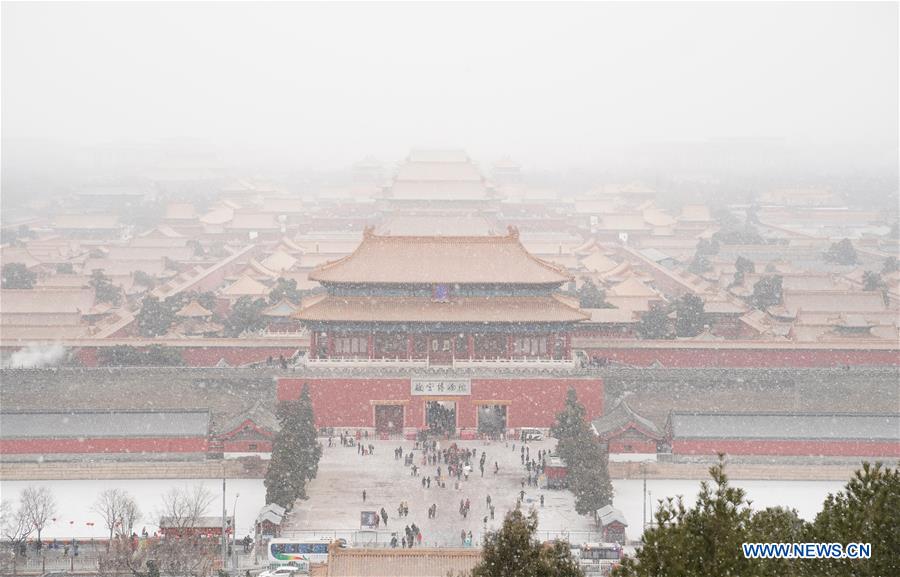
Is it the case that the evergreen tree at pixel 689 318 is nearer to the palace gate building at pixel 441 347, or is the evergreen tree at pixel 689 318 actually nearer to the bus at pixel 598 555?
the palace gate building at pixel 441 347

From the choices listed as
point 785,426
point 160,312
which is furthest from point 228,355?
point 785,426

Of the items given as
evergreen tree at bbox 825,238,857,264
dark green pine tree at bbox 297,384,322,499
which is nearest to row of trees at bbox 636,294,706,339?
dark green pine tree at bbox 297,384,322,499

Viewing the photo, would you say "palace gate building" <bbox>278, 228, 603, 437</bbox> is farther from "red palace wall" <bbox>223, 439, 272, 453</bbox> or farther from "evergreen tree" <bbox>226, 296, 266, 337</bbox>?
"evergreen tree" <bbox>226, 296, 266, 337</bbox>

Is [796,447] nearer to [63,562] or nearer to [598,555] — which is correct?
[598,555]

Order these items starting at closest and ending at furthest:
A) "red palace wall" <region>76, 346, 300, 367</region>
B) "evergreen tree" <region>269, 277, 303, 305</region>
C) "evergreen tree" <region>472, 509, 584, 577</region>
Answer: "evergreen tree" <region>472, 509, 584, 577</region>, "red palace wall" <region>76, 346, 300, 367</region>, "evergreen tree" <region>269, 277, 303, 305</region>

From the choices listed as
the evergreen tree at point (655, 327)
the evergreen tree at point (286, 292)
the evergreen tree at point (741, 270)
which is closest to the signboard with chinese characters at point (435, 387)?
the evergreen tree at point (655, 327)
